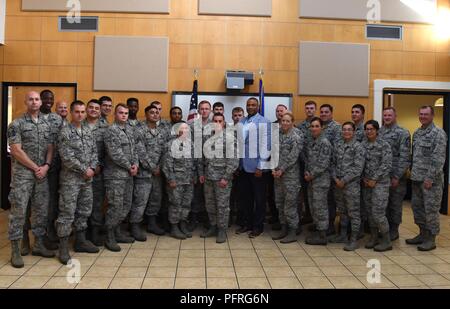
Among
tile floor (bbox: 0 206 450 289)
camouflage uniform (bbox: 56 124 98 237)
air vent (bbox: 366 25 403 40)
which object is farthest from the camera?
air vent (bbox: 366 25 403 40)

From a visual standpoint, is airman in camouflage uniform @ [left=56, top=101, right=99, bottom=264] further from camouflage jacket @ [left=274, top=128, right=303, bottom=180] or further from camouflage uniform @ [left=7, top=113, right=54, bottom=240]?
camouflage jacket @ [left=274, top=128, right=303, bottom=180]

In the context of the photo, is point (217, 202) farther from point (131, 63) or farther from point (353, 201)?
point (131, 63)

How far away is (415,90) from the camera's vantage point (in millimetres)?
5902

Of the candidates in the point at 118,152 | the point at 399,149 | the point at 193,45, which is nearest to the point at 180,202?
the point at 118,152

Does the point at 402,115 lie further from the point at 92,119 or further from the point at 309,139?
the point at 92,119

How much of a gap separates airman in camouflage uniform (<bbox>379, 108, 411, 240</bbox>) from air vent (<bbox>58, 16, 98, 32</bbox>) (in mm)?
4659

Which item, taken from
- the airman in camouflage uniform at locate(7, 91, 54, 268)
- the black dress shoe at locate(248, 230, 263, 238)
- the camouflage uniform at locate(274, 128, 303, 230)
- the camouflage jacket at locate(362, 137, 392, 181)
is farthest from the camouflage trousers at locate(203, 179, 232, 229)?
the airman in camouflage uniform at locate(7, 91, 54, 268)

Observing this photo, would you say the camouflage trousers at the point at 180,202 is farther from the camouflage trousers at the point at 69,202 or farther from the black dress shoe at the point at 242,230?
the camouflage trousers at the point at 69,202

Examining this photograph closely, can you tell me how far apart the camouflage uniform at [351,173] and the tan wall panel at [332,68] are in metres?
1.89

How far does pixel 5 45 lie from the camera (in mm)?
5547

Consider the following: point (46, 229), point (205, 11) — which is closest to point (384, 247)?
point (46, 229)

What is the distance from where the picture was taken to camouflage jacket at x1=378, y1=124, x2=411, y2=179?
421cm

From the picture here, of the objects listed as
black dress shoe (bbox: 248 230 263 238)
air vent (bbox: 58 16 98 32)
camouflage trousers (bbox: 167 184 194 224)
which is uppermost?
air vent (bbox: 58 16 98 32)

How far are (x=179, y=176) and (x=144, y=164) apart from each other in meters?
0.46
